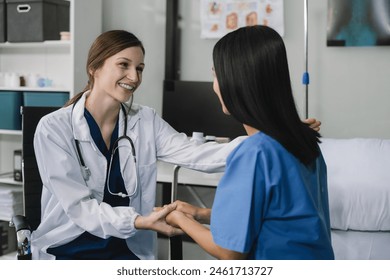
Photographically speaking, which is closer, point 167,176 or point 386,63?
point 167,176

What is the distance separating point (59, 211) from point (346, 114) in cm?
162

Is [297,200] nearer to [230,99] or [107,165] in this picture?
[230,99]

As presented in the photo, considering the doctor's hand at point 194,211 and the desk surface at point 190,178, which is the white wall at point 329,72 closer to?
the desk surface at point 190,178

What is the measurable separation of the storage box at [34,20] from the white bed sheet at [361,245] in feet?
6.14

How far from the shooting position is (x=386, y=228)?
6.08 ft

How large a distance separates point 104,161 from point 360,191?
89cm

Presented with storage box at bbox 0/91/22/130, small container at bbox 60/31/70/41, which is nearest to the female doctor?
small container at bbox 60/31/70/41

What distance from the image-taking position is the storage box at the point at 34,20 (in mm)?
2832

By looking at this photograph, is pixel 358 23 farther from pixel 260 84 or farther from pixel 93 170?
pixel 260 84

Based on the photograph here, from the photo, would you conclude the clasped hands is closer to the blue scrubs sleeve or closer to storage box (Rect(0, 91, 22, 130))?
the blue scrubs sleeve

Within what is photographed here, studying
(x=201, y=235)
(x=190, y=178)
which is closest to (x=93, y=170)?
(x=201, y=235)

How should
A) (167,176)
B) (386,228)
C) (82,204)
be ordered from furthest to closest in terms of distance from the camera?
1. (167,176)
2. (386,228)
3. (82,204)
